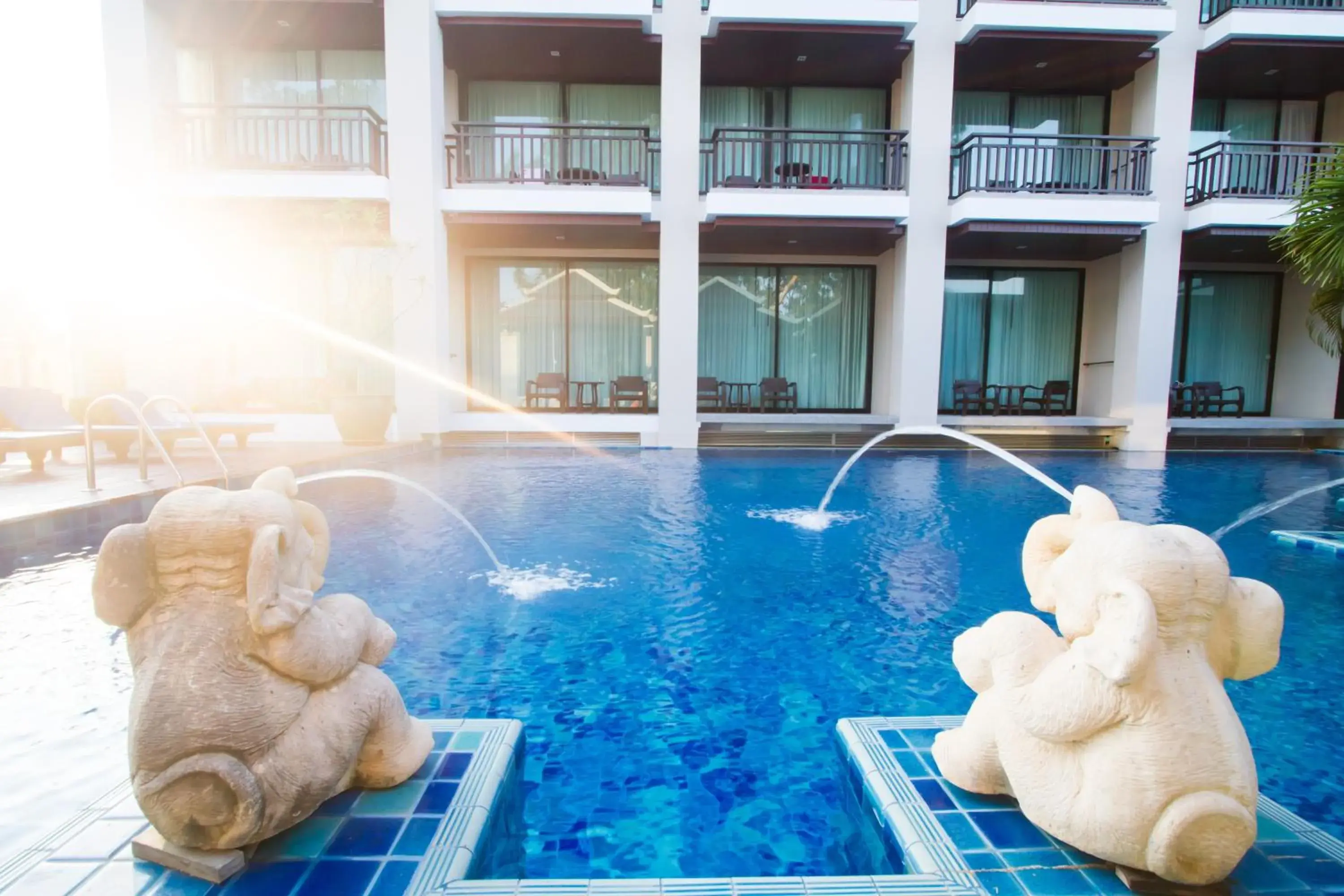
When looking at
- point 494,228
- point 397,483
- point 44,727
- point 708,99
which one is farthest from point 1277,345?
point 44,727

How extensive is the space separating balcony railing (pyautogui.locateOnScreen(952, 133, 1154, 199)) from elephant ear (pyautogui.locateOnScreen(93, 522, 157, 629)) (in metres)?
11.9

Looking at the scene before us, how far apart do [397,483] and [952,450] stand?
8.09 metres

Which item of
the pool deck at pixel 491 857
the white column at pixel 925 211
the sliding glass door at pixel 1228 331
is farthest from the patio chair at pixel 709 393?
the pool deck at pixel 491 857

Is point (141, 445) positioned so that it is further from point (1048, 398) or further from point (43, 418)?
point (1048, 398)

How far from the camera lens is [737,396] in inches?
557

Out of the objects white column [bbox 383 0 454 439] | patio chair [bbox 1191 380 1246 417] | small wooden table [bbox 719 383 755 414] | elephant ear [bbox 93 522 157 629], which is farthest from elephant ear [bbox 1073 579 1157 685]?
patio chair [bbox 1191 380 1246 417]

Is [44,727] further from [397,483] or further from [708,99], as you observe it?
[708,99]

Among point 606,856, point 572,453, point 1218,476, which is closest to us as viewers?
point 606,856

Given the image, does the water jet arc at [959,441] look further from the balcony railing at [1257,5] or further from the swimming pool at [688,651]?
the balcony railing at [1257,5]

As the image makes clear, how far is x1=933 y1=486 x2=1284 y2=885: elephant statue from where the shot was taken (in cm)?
129

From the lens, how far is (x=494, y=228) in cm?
1180

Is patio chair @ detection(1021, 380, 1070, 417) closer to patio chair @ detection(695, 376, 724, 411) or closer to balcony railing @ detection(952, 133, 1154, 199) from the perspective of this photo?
balcony railing @ detection(952, 133, 1154, 199)

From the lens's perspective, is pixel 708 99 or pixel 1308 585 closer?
pixel 1308 585

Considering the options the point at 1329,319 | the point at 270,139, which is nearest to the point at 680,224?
the point at 270,139
